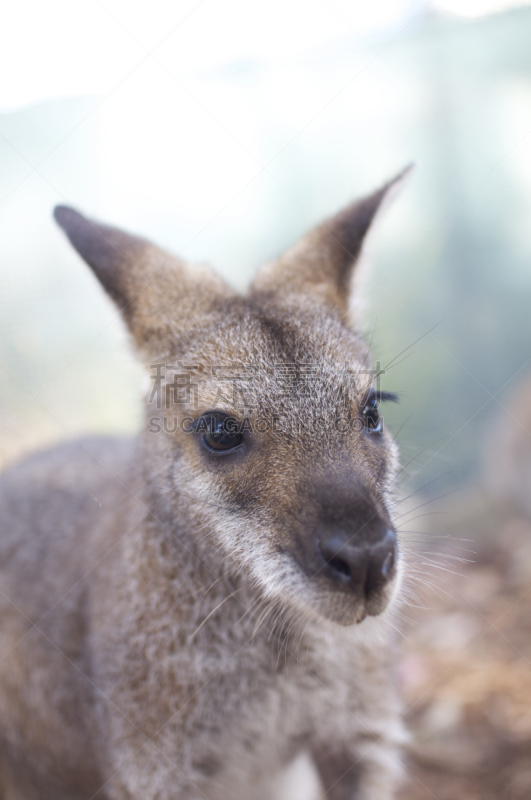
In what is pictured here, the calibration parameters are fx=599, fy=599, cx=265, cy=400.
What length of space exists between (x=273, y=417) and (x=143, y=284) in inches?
31.9

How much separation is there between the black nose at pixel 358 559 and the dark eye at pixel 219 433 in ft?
1.52

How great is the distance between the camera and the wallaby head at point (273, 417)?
1596mm

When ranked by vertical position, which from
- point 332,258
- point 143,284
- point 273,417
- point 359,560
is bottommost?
point 359,560

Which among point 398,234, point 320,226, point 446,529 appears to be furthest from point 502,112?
point 446,529

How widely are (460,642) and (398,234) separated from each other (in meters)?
2.65

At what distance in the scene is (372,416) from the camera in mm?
2023

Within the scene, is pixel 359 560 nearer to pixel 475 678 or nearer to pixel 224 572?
pixel 224 572

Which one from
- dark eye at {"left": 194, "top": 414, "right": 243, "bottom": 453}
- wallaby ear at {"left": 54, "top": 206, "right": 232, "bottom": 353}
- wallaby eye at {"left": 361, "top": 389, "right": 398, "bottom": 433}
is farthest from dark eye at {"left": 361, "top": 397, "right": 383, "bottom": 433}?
wallaby ear at {"left": 54, "top": 206, "right": 232, "bottom": 353}

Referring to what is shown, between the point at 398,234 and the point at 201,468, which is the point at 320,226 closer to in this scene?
the point at 201,468

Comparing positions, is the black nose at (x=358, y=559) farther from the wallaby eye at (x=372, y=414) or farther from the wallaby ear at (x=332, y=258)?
the wallaby ear at (x=332, y=258)

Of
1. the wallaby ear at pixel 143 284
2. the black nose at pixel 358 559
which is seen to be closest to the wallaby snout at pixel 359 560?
the black nose at pixel 358 559

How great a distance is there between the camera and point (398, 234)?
399cm

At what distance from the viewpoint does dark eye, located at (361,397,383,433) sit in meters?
1.98

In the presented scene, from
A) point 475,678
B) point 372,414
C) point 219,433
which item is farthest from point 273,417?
point 475,678
